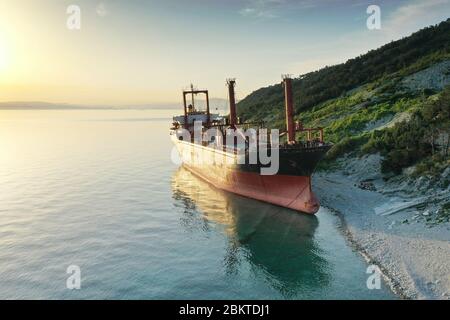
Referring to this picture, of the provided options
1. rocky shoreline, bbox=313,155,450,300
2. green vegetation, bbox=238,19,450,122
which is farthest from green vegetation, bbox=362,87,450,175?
green vegetation, bbox=238,19,450,122

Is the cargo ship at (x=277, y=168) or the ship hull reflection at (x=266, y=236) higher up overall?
the cargo ship at (x=277, y=168)

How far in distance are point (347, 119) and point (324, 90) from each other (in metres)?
27.1

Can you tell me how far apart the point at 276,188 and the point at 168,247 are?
1139 centimetres

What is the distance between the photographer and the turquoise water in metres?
20.2

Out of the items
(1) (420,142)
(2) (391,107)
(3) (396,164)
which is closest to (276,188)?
(3) (396,164)

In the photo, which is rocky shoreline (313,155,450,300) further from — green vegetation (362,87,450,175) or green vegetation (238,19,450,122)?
green vegetation (238,19,450,122)

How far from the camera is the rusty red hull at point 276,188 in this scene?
1234 inches

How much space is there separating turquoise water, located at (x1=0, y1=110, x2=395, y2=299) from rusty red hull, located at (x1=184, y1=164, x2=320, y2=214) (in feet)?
2.64

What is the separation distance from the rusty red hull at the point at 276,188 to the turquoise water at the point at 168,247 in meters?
0.81

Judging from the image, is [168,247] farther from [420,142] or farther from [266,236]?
[420,142]

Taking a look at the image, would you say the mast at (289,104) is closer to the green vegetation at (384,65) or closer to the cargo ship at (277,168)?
the cargo ship at (277,168)

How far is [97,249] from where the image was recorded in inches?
1035

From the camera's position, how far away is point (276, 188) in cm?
3344

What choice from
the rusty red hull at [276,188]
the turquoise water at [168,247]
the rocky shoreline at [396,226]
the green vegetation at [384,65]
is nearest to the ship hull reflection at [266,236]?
the turquoise water at [168,247]
